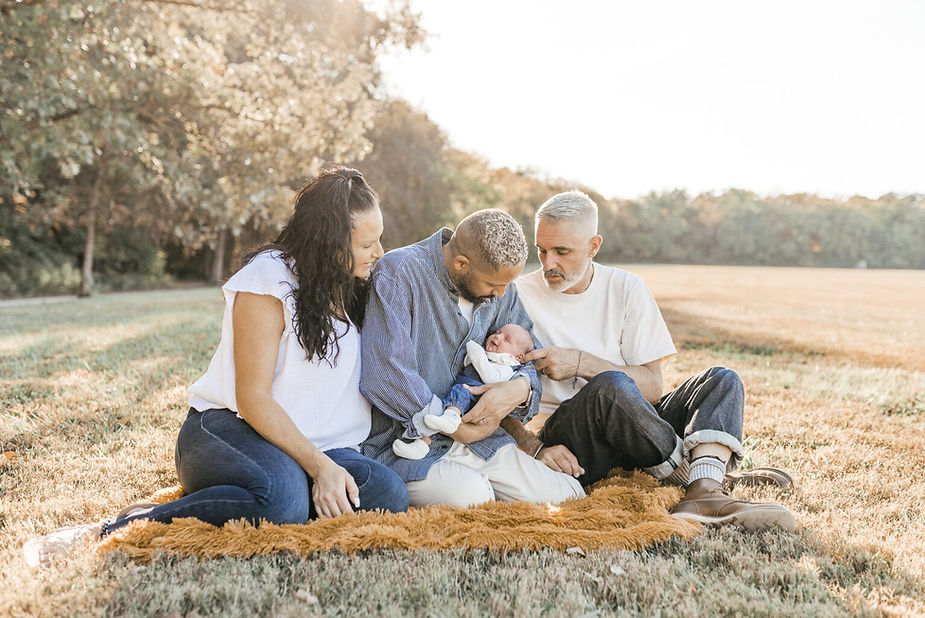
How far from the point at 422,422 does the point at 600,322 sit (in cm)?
132

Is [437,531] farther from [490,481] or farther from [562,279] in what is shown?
[562,279]

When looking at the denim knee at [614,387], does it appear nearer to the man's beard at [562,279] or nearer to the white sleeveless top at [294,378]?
the man's beard at [562,279]

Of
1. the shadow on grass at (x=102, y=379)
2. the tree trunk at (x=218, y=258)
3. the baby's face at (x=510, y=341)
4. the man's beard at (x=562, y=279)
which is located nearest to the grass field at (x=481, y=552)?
the shadow on grass at (x=102, y=379)

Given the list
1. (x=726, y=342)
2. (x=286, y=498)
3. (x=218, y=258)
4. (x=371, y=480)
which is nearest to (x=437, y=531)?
(x=371, y=480)

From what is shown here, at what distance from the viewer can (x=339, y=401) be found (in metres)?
2.86

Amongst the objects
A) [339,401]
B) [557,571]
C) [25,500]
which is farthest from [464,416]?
[25,500]

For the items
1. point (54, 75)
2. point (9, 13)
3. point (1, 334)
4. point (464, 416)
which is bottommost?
point (1, 334)

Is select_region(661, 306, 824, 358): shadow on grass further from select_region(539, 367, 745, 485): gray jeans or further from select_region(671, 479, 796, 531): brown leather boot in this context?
select_region(671, 479, 796, 531): brown leather boot

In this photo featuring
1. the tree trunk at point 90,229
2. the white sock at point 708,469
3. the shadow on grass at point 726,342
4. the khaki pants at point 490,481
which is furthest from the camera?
the tree trunk at point 90,229

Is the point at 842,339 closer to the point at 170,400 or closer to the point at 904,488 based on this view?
the point at 904,488

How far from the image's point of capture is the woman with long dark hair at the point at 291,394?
2539 mm

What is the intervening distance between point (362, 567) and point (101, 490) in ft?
5.35

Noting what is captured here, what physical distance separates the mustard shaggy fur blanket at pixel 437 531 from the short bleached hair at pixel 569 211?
4.59 ft

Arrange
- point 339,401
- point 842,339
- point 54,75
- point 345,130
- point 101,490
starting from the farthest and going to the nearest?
point 345,130 < point 842,339 < point 54,75 < point 101,490 < point 339,401
